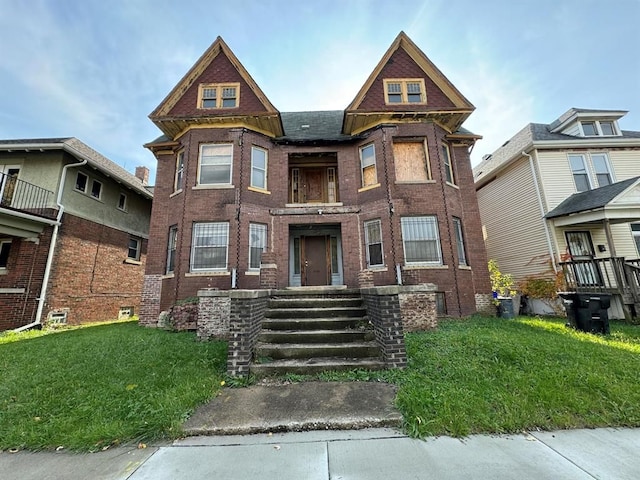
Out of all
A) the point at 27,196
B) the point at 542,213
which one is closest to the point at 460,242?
the point at 542,213

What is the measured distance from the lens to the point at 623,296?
908 centimetres

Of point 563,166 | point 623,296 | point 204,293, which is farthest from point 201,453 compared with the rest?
point 563,166

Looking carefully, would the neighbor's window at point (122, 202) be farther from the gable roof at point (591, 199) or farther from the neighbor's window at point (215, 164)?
the gable roof at point (591, 199)

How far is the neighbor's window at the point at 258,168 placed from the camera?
1081cm

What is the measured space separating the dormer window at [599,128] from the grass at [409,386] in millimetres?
12077

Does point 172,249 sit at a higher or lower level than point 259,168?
lower

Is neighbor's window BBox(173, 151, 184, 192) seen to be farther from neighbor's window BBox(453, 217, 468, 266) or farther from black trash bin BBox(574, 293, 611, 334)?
black trash bin BBox(574, 293, 611, 334)

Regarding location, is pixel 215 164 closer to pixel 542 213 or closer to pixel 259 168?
pixel 259 168

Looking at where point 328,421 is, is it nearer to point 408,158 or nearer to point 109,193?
point 408,158

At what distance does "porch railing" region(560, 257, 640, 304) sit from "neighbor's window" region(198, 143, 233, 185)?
13.8 meters

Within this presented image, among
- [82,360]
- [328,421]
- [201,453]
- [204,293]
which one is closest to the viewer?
[201,453]

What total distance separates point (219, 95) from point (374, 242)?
8.74 metres

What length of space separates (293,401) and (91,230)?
44.0 ft

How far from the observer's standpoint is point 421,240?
32.9ft
